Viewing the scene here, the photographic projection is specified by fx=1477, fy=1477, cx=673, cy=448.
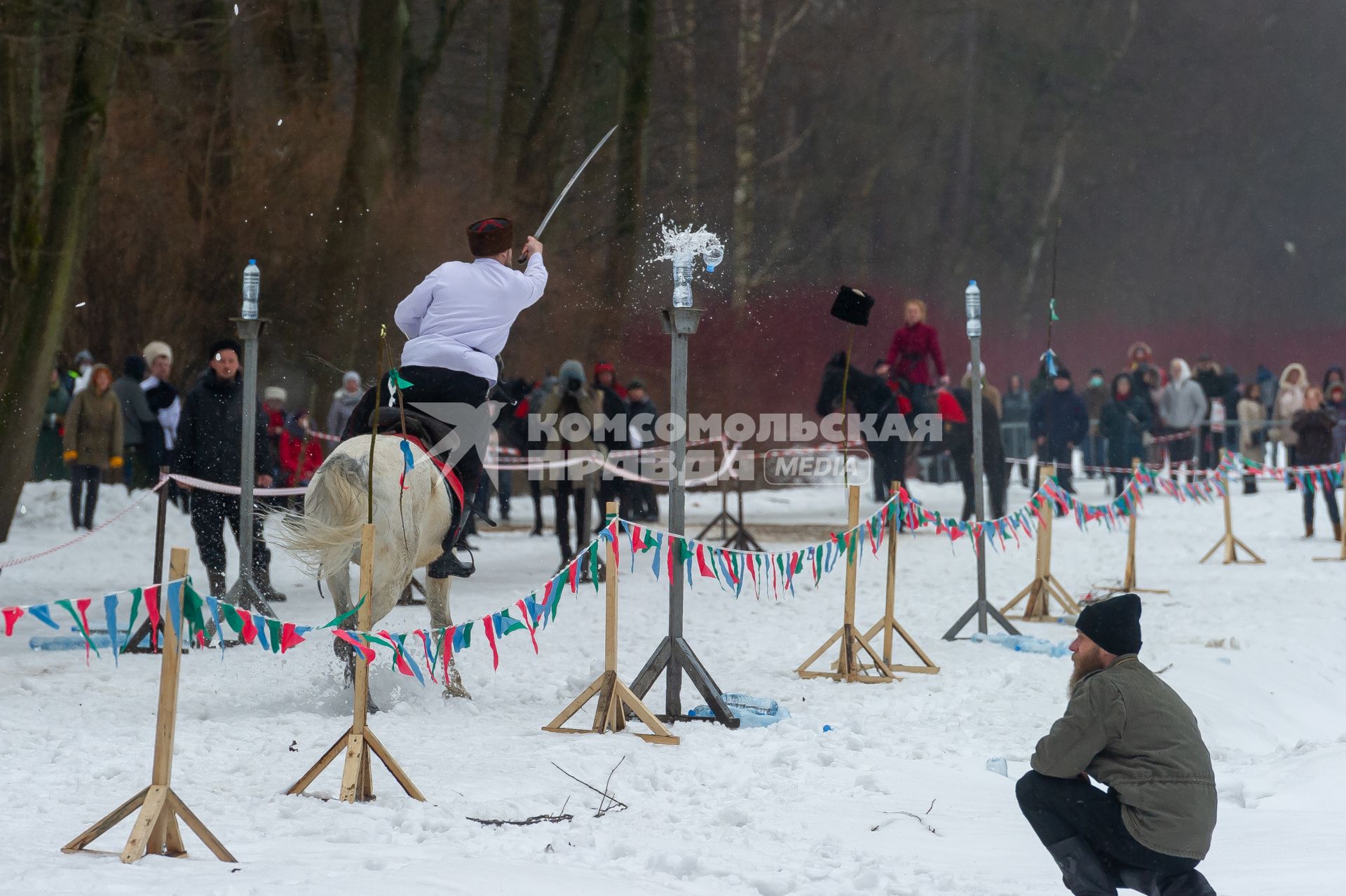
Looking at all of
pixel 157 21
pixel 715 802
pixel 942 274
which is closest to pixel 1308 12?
pixel 942 274

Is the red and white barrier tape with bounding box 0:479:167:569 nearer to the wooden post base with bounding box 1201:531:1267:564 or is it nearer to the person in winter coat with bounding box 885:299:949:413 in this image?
the person in winter coat with bounding box 885:299:949:413

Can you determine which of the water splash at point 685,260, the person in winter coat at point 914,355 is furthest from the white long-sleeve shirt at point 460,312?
the person in winter coat at point 914,355

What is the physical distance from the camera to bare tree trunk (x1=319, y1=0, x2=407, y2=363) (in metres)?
18.2

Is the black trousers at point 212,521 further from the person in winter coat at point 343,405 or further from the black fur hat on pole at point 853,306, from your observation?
the person in winter coat at point 343,405

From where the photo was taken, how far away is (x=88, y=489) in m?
13.9

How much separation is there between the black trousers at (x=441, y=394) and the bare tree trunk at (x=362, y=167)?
37.2ft

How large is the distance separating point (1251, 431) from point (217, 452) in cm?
1517

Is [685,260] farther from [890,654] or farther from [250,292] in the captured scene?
[250,292]

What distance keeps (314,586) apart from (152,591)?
717cm

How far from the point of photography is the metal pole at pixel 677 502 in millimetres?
6707

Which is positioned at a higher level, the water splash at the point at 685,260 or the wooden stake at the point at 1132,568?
the water splash at the point at 685,260

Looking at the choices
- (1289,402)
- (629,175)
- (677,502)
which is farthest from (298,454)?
(1289,402)

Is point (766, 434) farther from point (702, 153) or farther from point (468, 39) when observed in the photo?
point (468, 39)

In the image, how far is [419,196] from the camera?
19484 mm
